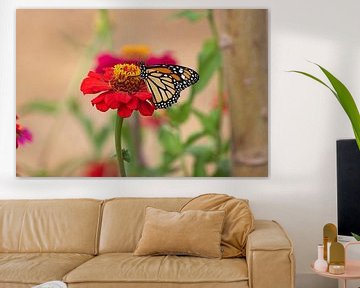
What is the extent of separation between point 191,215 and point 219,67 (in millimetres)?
1200

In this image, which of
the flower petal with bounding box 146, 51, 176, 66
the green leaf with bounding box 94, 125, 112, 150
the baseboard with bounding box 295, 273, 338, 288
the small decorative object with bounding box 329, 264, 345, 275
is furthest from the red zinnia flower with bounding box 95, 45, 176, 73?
the small decorative object with bounding box 329, 264, 345, 275

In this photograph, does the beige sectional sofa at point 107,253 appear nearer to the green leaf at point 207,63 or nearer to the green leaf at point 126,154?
the green leaf at point 126,154

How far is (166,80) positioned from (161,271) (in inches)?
61.8

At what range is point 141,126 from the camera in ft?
15.5

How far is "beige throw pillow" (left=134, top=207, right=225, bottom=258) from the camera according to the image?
3.94 metres

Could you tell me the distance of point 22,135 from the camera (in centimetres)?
474

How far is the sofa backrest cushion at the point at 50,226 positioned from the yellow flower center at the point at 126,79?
2.76ft

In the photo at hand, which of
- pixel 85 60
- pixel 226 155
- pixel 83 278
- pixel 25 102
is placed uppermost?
pixel 85 60

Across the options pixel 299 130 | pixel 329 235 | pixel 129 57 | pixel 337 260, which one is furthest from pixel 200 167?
pixel 337 260

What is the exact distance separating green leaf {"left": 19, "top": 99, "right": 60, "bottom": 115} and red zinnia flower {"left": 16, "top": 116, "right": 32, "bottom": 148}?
0.29ft

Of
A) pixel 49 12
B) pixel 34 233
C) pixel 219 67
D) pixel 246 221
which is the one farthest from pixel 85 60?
pixel 246 221

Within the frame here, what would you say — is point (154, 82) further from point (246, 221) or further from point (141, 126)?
point (246, 221)

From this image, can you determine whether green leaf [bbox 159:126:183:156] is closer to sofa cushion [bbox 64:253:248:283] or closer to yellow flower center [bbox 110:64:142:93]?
yellow flower center [bbox 110:64:142:93]

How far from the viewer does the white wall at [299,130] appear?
470 cm
